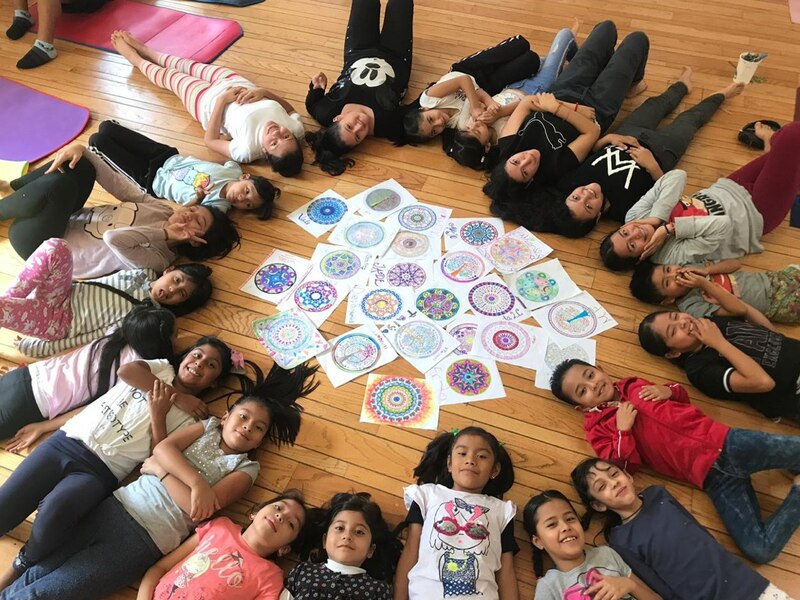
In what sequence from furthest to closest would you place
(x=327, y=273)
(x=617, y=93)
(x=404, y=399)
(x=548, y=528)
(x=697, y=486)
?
(x=617, y=93) < (x=327, y=273) < (x=404, y=399) < (x=697, y=486) < (x=548, y=528)

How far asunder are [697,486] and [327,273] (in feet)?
5.27

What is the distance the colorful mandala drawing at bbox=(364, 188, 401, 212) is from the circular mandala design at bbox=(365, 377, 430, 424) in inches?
37.2

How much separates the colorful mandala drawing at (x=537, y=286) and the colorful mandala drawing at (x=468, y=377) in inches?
16.0

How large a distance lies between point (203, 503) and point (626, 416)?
54.0 inches

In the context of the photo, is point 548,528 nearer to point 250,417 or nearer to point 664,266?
point 250,417

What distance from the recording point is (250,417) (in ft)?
6.04

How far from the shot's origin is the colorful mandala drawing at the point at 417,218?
2.62m

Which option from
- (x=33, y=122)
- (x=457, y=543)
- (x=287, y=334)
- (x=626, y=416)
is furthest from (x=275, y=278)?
(x=33, y=122)

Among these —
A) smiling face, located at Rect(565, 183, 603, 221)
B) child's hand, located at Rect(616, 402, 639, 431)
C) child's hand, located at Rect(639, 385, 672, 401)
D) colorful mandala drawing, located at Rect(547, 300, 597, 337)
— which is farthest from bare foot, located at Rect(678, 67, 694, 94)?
child's hand, located at Rect(616, 402, 639, 431)

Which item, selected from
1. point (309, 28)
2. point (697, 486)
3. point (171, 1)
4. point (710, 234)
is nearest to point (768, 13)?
point (710, 234)

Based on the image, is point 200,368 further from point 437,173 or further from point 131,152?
point 437,173

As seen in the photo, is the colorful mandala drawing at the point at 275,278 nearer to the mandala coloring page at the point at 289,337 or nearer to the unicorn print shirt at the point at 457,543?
the mandala coloring page at the point at 289,337

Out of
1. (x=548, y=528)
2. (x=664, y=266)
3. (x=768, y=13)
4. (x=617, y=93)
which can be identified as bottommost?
(x=548, y=528)

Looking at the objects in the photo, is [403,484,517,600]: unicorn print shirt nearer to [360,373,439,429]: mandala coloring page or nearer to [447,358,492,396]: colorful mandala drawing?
[360,373,439,429]: mandala coloring page
